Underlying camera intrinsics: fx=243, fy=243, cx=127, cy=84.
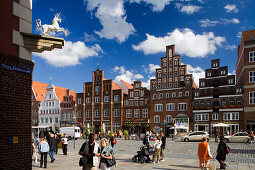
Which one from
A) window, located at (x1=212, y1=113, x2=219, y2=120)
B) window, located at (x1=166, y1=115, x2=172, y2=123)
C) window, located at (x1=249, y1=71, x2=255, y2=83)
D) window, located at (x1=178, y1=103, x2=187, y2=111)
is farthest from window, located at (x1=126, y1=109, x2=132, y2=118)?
window, located at (x1=249, y1=71, x2=255, y2=83)

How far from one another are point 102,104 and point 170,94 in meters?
16.3

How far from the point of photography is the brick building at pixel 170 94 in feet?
153

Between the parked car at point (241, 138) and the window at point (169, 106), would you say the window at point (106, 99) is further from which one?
the parked car at point (241, 138)

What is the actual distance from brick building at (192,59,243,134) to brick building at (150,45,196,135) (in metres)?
1.94

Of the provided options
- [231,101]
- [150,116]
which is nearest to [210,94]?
[231,101]

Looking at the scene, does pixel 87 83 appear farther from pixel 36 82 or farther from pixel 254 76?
pixel 254 76

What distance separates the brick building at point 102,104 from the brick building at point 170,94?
8112 mm

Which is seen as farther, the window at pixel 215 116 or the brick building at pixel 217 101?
the window at pixel 215 116

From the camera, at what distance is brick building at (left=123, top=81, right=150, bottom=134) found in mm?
51581

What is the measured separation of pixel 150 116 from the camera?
5041 centimetres

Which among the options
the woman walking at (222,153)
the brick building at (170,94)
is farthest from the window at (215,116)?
the woman walking at (222,153)

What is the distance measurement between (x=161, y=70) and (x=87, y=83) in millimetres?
Result: 18992

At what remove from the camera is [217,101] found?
144 feet

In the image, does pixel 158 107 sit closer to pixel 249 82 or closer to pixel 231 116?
pixel 231 116
